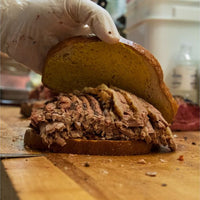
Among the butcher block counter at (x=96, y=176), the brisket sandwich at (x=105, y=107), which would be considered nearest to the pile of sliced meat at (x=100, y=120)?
the brisket sandwich at (x=105, y=107)

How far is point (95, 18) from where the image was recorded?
173cm

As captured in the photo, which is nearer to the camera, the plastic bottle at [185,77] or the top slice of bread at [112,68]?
the top slice of bread at [112,68]

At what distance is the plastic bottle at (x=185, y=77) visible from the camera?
11.0 feet

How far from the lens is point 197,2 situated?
351cm

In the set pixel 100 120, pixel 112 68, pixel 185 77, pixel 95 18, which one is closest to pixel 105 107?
pixel 100 120

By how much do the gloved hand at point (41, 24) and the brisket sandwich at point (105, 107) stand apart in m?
0.17

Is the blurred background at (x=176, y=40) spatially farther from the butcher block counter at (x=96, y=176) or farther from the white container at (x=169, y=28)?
the butcher block counter at (x=96, y=176)

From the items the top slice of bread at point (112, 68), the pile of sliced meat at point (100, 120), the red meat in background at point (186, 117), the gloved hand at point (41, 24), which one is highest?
the gloved hand at point (41, 24)

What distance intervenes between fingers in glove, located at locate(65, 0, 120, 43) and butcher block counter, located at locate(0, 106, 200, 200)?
616mm

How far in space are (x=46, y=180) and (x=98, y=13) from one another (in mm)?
988

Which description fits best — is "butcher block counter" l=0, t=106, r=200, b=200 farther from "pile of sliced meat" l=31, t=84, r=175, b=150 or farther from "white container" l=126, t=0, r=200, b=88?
"white container" l=126, t=0, r=200, b=88

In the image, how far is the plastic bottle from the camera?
11.0 ft

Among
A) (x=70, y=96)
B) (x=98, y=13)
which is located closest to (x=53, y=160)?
(x=70, y=96)

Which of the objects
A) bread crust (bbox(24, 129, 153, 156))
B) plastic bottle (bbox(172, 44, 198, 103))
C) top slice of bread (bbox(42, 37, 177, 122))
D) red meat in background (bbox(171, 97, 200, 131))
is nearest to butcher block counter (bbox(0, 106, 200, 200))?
bread crust (bbox(24, 129, 153, 156))
